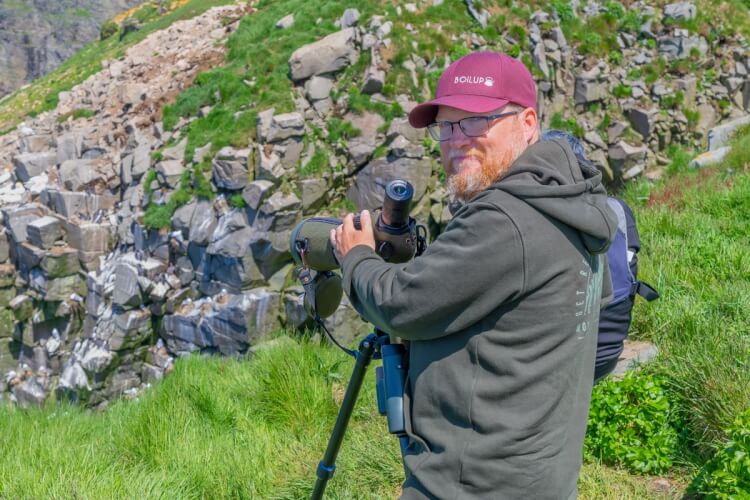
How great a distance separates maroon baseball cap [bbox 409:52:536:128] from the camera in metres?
1.74

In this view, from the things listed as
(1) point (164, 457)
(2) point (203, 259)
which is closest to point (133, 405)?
(1) point (164, 457)

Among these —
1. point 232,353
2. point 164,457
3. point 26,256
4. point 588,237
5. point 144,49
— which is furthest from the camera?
point 144,49

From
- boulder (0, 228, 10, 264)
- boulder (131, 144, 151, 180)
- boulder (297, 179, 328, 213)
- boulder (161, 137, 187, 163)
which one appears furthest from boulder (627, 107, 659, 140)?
boulder (0, 228, 10, 264)

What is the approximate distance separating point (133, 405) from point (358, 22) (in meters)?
9.88

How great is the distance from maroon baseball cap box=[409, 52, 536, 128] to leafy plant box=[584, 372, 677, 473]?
2.23m

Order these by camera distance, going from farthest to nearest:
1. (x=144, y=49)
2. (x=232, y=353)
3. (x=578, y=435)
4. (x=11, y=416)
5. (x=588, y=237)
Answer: (x=144, y=49)
(x=232, y=353)
(x=11, y=416)
(x=578, y=435)
(x=588, y=237)

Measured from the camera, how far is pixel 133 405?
454cm

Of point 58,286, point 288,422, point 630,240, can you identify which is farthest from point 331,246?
point 58,286

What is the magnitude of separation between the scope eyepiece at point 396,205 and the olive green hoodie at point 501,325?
30 centimetres

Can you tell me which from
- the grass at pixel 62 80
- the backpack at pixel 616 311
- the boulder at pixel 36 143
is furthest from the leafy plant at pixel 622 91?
the boulder at pixel 36 143

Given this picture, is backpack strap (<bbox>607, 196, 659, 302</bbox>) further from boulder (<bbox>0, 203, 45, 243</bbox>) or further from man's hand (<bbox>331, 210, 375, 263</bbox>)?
boulder (<bbox>0, 203, 45, 243</bbox>)

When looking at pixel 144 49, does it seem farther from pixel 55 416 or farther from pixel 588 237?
pixel 588 237

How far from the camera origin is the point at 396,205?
196 centimetres

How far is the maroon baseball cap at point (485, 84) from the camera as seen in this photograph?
1.74 m
